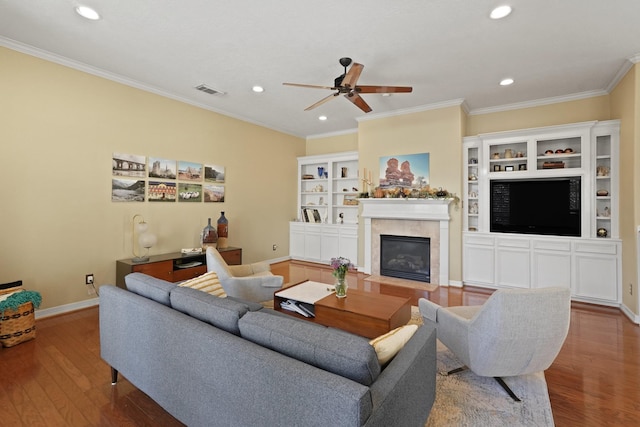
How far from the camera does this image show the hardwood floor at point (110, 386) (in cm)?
192

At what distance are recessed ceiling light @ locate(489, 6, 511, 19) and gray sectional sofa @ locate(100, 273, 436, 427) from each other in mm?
2794

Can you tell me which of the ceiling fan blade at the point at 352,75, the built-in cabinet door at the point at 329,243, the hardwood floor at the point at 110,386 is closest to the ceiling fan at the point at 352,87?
the ceiling fan blade at the point at 352,75

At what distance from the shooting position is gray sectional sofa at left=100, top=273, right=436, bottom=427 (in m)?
1.12

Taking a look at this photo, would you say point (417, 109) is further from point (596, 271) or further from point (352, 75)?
point (596, 271)

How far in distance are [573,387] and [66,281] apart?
5318 millimetres

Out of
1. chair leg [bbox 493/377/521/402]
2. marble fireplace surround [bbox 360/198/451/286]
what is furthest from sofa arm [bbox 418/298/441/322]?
marble fireplace surround [bbox 360/198/451/286]

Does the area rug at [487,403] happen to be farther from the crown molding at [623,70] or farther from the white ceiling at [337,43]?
the crown molding at [623,70]

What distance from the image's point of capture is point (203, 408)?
151 centimetres

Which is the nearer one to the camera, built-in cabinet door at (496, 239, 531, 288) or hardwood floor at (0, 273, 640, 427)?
hardwood floor at (0, 273, 640, 427)

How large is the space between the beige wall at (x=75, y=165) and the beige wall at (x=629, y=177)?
5949 mm

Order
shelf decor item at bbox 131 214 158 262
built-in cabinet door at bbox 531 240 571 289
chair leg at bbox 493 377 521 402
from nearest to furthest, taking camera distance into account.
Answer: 1. chair leg at bbox 493 377 521 402
2. shelf decor item at bbox 131 214 158 262
3. built-in cabinet door at bbox 531 240 571 289

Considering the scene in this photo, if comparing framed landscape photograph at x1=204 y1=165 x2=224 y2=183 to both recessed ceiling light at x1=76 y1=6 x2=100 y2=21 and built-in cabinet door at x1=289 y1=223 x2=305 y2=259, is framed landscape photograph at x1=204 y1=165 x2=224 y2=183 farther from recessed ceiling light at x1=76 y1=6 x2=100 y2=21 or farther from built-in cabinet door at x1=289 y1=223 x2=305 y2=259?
recessed ceiling light at x1=76 y1=6 x2=100 y2=21

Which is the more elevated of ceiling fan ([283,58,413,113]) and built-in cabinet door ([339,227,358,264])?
ceiling fan ([283,58,413,113])

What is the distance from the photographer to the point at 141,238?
4066mm
